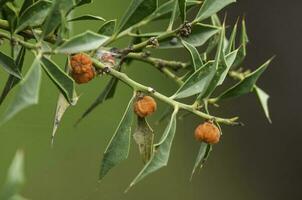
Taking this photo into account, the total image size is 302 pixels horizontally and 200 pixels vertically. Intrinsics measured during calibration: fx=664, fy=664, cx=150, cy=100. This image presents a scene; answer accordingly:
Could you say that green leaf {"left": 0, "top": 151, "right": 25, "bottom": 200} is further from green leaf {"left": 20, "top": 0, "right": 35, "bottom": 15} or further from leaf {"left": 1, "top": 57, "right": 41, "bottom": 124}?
green leaf {"left": 20, "top": 0, "right": 35, "bottom": 15}

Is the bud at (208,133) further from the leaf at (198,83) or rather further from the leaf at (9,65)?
the leaf at (9,65)

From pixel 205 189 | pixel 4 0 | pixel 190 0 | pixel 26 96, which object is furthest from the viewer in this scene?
pixel 205 189

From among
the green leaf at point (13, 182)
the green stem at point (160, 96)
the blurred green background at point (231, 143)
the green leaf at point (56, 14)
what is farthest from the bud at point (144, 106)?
the blurred green background at point (231, 143)

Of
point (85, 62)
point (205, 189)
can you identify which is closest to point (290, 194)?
point (205, 189)

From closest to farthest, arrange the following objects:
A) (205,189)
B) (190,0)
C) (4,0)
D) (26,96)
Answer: (26,96)
(4,0)
(190,0)
(205,189)

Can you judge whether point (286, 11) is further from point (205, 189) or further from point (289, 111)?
point (205, 189)

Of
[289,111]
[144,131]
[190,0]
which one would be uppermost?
[190,0]

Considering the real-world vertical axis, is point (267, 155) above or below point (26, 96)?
below
